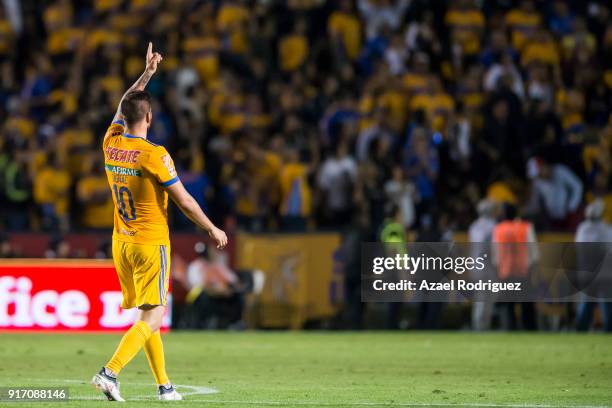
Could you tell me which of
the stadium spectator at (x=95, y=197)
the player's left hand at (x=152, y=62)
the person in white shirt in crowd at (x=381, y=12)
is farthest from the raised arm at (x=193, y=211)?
the person in white shirt in crowd at (x=381, y=12)

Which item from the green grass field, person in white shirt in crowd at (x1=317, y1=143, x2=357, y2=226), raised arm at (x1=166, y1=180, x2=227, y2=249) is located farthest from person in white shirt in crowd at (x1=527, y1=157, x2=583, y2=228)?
raised arm at (x1=166, y1=180, x2=227, y2=249)

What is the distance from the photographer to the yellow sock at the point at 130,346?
9.53 meters

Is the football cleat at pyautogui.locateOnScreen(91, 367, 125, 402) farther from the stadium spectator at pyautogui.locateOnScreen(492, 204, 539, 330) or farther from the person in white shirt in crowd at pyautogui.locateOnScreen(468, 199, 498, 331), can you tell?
the person in white shirt in crowd at pyautogui.locateOnScreen(468, 199, 498, 331)

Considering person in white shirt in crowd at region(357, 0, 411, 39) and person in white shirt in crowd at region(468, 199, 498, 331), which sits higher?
person in white shirt in crowd at region(357, 0, 411, 39)

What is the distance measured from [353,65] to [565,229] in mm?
5666

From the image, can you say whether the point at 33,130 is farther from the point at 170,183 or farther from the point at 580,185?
the point at 170,183

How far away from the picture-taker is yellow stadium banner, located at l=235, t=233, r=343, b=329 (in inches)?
784

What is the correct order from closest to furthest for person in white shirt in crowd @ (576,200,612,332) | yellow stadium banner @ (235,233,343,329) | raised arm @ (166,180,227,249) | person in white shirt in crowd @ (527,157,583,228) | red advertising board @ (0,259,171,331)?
raised arm @ (166,180,227,249)
red advertising board @ (0,259,171,331)
person in white shirt in crowd @ (576,200,612,332)
yellow stadium banner @ (235,233,343,329)
person in white shirt in crowd @ (527,157,583,228)

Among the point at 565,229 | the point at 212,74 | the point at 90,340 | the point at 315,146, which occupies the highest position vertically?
Answer: the point at 212,74

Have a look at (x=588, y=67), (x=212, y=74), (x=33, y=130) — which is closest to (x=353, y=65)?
(x=212, y=74)

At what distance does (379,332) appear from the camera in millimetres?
19578

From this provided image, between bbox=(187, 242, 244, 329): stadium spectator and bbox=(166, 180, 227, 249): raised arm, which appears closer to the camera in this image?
bbox=(166, 180, 227, 249): raised arm

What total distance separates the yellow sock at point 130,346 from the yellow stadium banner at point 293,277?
1024 centimetres

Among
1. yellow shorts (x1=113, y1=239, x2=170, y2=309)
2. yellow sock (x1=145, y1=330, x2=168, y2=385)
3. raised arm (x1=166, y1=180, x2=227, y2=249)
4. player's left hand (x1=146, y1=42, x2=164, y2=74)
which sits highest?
player's left hand (x1=146, y1=42, x2=164, y2=74)
